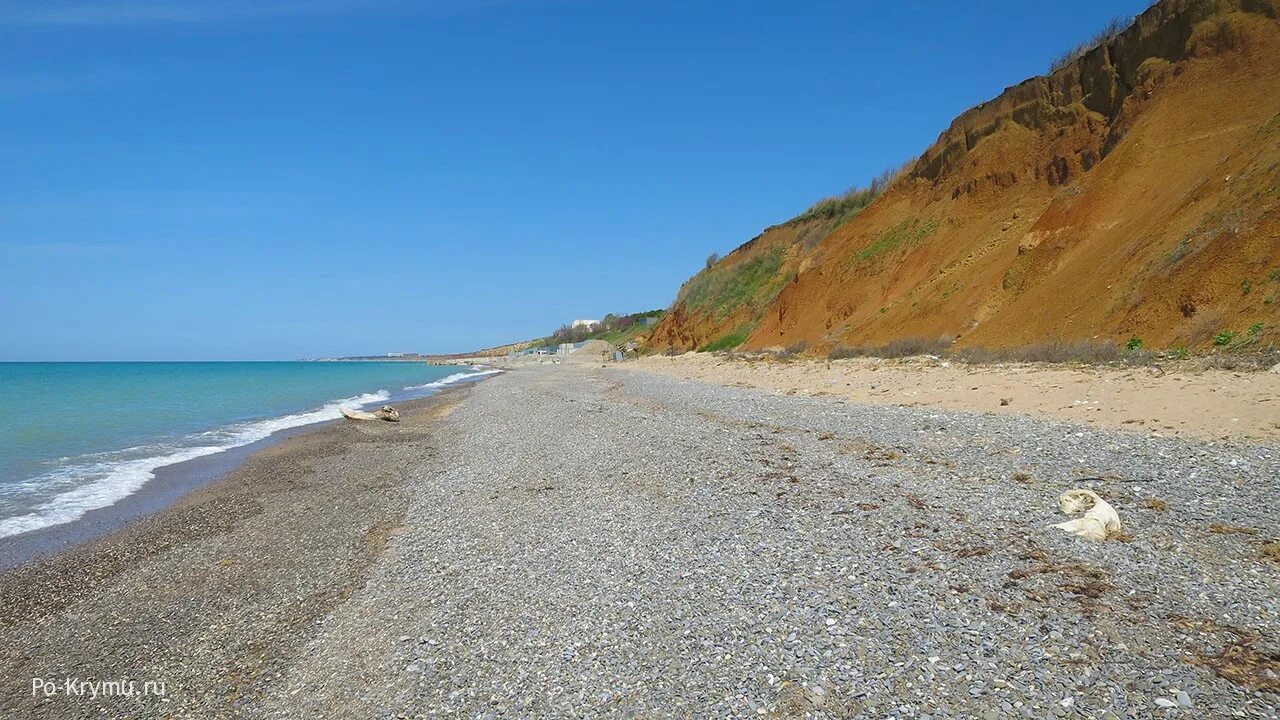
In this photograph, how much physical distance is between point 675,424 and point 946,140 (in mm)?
27274

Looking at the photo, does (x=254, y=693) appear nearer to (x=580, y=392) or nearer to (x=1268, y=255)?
(x=1268, y=255)

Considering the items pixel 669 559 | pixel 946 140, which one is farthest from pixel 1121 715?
pixel 946 140

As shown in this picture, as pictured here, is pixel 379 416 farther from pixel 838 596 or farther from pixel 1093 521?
pixel 1093 521

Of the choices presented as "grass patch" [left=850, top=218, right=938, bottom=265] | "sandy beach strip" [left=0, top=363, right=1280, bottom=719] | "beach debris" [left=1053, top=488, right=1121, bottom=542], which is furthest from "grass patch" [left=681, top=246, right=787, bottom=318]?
"beach debris" [left=1053, top=488, right=1121, bottom=542]

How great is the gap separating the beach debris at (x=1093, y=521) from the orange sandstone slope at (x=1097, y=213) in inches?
342

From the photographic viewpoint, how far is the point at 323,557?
837 cm

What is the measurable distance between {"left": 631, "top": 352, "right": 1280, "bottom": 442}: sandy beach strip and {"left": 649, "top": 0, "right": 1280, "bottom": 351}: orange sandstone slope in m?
2.00

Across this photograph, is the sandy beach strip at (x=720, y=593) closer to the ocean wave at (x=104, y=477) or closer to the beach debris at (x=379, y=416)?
the ocean wave at (x=104, y=477)

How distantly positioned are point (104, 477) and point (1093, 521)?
→ 18081 millimetres

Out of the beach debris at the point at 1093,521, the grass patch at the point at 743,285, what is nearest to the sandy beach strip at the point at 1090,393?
the beach debris at the point at 1093,521

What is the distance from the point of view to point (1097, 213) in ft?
69.6

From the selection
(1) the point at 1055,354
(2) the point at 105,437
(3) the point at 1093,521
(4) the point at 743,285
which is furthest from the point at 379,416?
(4) the point at 743,285

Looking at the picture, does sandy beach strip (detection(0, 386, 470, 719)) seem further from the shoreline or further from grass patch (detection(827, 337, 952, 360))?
grass patch (detection(827, 337, 952, 360))

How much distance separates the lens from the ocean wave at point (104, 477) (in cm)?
1123
